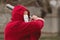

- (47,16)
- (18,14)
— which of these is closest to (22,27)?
(18,14)

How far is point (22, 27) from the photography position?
235 inches

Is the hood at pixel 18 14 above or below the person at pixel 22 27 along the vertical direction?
above

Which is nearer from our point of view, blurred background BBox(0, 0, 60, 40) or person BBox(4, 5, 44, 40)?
person BBox(4, 5, 44, 40)

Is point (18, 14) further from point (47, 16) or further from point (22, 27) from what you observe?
point (47, 16)

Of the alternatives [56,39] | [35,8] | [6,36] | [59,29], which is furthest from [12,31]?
[59,29]

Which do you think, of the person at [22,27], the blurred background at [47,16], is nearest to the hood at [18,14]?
the person at [22,27]

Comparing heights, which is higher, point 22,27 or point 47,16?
point 47,16

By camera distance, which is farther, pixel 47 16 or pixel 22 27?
pixel 47 16

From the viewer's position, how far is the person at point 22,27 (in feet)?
→ 19.5

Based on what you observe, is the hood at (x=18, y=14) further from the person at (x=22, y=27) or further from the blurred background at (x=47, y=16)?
the blurred background at (x=47, y=16)

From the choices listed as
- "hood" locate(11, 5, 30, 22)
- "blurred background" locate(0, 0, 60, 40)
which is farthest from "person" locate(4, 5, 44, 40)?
"blurred background" locate(0, 0, 60, 40)

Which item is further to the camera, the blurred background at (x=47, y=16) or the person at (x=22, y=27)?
the blurred background at (x=47, y=16)

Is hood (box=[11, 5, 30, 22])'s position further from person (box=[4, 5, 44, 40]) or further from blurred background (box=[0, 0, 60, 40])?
blurred background (box=[0, 0, 60, 40])

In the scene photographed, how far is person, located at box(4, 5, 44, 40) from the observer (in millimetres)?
5934
